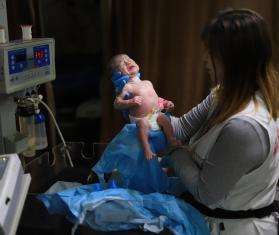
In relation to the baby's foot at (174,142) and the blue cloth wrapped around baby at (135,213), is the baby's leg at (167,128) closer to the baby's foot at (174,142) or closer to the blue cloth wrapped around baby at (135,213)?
the baby's foot at (174,142)

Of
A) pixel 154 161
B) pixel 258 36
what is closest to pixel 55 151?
pixel 154 161

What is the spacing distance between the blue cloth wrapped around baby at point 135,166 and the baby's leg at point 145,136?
0.06ft

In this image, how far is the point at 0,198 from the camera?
3.20 feet

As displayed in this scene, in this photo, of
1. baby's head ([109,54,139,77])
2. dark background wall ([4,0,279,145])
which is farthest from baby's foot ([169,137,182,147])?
dark background wall ([4,0,279,145])

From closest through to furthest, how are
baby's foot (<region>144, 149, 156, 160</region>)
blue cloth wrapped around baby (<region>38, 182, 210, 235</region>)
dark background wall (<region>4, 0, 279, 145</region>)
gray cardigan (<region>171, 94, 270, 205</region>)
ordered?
gray cardigan (<region>171, 94, 270, 205</region>) < blue cloth wrapped around baby (<region>38, 182, 210, 235</region>) < baby's foot (<region>144, 149, 156, 160</region>) < dark background wall (<region>4, 0, 279, 145</region>)

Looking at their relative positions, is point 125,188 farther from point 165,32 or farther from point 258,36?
point 165,32

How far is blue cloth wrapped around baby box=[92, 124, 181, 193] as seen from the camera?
4.53 feet

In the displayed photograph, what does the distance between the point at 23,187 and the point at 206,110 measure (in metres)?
0.75

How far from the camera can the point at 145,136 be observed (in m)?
1.40

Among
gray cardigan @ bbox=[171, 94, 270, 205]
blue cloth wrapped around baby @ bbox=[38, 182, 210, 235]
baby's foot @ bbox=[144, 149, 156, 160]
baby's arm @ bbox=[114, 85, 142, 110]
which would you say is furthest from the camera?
baby's arm @ bbox=[114, 85, 142, 110]

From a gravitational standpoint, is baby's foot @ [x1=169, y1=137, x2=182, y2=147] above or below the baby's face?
below

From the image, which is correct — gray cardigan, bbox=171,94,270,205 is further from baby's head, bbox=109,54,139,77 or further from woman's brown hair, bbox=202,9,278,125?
baby's head, bbox=109,54,139,77

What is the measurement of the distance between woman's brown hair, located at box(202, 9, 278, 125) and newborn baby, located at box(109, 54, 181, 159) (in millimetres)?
291

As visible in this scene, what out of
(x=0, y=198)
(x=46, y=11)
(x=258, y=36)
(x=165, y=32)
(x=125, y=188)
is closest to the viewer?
(x=0, y=198)
